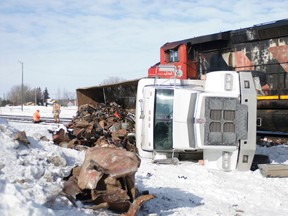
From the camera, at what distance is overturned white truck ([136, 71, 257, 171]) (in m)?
8.05

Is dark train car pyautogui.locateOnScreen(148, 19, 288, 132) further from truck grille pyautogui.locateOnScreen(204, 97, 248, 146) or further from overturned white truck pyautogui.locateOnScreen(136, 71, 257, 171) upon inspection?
truck grille pyautogui.locateOnScreen(204, 97, 248, 146)

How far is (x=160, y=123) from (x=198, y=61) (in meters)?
5.64

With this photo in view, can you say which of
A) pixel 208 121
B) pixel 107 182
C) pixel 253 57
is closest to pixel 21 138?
pixel 107 182

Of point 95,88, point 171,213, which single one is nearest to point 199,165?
point 171,213

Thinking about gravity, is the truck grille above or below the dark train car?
below

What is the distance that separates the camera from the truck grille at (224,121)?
26.3ft

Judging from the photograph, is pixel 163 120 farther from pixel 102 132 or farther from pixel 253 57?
pixel 253 57

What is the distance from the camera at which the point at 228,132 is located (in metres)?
8.09

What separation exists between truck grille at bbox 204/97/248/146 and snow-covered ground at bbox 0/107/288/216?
0.67m

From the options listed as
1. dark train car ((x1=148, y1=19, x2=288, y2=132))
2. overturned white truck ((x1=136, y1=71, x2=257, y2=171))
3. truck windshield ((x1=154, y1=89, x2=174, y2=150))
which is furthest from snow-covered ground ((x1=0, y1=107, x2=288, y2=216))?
dark train car ((x1=148, y1=19, x2=288, y2=132))

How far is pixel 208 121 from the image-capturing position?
8031 mm

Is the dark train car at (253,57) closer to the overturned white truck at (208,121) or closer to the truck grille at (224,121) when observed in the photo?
the overturned white truck at (208,121)

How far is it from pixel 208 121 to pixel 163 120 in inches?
42.5

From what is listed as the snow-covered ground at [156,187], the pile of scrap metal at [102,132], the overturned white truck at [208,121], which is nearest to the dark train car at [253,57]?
the pile of scrap metal at [102,132]
